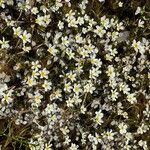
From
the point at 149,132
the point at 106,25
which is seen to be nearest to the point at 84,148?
the point at 149,132

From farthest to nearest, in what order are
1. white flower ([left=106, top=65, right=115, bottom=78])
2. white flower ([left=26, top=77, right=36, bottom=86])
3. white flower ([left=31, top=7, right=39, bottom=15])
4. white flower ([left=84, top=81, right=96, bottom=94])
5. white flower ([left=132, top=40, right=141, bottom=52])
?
white flower ([left=132, top=40, right=141, bottom=52]) < white flower ([left=106, top=65, right=115, bottom=78]) < white flower ([left=84, top=81, right=96, bottom=94]) < white flower ([left=31, top=7, right=39, bottom=15]) < white flower ([left=26, top=77, right=36, bottom=86])

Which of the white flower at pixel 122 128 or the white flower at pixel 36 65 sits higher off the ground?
the white flower at pixel 36 65

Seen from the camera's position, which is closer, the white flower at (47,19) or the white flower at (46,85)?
the white flower at (46,85)

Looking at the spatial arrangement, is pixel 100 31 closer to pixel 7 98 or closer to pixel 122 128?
pixel 122 128

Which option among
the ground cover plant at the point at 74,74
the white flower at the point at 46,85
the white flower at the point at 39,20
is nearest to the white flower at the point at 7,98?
the ground cover plant at the point at 74,74

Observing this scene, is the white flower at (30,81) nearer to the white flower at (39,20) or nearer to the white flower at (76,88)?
the white flower at (76,88)

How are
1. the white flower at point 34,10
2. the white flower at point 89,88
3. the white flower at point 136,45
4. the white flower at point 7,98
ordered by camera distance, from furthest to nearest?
the white flower at point 136,45
the white flower at point 89,88
the white flower at point 34,10
the white flower at point 7,98

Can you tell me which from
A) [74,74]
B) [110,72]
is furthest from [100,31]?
[74,74]

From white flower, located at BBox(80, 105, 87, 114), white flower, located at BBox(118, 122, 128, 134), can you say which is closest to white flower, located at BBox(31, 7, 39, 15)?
white flower, located at BBox(80, 105, 87, 114)

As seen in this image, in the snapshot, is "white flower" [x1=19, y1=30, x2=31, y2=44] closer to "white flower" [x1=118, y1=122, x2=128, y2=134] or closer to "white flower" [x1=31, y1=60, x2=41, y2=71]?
"white flower" [x1=31, y1=60, x2=41, y2=71]
